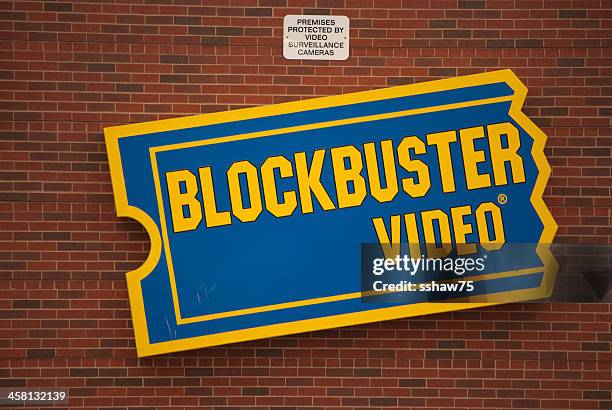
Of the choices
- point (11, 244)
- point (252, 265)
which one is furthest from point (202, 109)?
point (11, 244)

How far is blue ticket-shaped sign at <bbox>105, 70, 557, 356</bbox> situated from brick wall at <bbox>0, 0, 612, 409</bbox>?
171 millimetres

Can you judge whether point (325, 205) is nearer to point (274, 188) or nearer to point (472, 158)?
point (274, 188)

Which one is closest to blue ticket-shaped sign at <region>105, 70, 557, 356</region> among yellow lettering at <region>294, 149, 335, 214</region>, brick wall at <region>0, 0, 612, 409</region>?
yellow lettering at <region>294, 149, 335, 214</region>

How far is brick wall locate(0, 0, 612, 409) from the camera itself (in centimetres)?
560

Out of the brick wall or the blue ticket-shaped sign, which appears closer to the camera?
the blue ticket-shaped sign

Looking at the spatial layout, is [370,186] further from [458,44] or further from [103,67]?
[103,67]

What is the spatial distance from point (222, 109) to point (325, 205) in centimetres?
100

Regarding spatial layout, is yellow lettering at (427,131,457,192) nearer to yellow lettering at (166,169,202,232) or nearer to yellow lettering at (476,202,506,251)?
yellow lettering at (476,202,506,251)

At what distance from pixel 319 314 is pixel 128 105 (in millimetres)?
1990

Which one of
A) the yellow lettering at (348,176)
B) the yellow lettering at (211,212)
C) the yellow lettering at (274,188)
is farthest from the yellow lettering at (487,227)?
the yellow lettering at (211,212)

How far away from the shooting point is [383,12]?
18.6 ft

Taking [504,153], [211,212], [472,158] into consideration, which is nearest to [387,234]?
[472,158]

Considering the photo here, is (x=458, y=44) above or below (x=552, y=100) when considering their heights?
above
